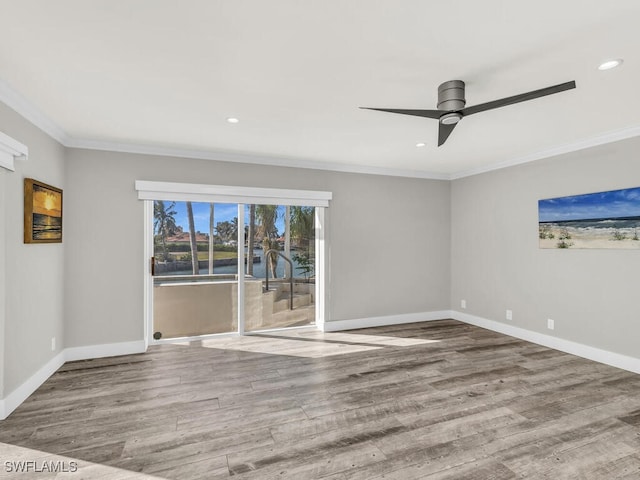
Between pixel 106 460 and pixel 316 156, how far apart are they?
3.69m

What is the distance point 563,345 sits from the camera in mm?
4102

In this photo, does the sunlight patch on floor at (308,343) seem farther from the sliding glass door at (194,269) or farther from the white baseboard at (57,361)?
the white baseboard at (57,361)

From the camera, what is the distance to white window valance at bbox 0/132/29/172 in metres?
2.43

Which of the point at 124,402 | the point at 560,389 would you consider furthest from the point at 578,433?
the point at 124,402

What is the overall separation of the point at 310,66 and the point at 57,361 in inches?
150

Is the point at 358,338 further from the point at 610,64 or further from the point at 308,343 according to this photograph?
the point at 610,64

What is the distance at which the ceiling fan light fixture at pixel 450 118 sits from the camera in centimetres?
235

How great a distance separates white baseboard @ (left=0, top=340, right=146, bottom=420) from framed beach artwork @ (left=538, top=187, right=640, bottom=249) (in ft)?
16.9

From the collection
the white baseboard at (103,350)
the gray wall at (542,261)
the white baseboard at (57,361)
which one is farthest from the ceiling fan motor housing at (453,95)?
the white baseboard at (103,350)

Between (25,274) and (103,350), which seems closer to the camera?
(25,274)

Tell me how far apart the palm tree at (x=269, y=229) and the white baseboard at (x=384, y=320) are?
1158 millimetres

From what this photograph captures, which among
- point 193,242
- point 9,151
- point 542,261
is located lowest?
point 542,261

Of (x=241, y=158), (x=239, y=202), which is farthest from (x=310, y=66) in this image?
(x=239, y=202)

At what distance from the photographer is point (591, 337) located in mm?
3822
